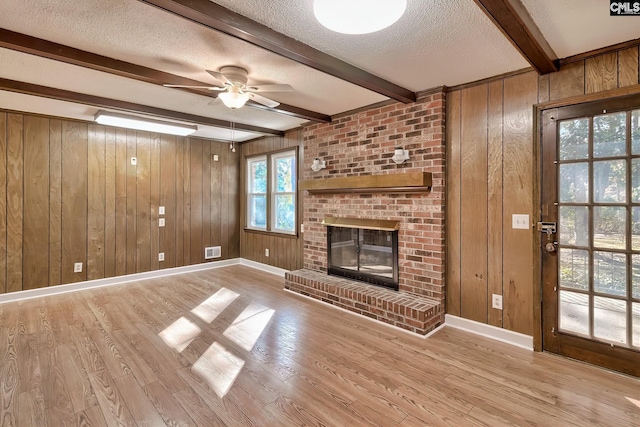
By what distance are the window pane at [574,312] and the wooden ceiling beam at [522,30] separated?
180 centimetres

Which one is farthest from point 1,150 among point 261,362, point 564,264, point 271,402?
point 564,264

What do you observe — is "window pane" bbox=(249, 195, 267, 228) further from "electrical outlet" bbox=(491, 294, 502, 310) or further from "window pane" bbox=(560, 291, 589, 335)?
"window pane" bbox=(560, 291, 589, 335)

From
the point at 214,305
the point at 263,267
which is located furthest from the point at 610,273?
the point at 263,267

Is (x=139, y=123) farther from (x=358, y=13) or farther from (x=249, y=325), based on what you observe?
(x=358, y=13)

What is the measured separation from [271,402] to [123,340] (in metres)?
1.67

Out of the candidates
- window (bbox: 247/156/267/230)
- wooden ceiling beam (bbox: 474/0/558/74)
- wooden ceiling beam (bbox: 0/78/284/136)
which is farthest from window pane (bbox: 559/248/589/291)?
window (bbox: 247/156/267/230)

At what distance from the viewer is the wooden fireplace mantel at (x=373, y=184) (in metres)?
3.17

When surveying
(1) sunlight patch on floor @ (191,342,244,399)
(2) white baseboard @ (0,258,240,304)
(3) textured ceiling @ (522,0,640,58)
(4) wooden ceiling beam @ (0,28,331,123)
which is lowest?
(1) sunlight patch on floor @ (191,342,244,399)

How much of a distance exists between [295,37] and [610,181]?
250cm

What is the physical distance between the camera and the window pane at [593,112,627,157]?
2.28 meters

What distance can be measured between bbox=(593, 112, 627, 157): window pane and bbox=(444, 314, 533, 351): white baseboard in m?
1.59

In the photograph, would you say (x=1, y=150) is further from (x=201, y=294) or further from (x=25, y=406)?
(x=25, y=406)

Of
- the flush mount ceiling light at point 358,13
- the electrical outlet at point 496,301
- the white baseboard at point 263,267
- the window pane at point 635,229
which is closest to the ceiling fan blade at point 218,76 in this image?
the flush mount ceiling light at point 358,13

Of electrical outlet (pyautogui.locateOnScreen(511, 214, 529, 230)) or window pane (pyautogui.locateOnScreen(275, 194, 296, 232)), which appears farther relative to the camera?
window pane (pyautogui.locateOnScreen(275, 194, 296, 232))
